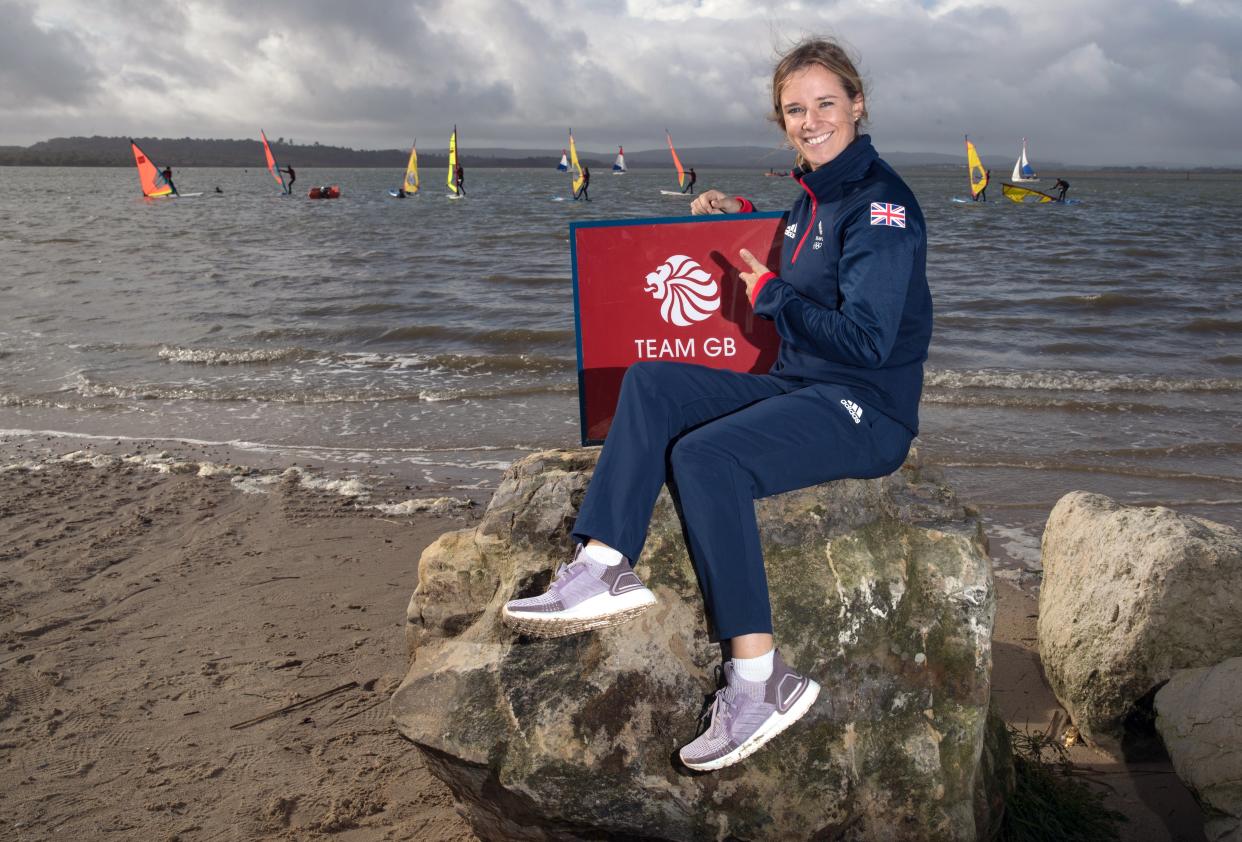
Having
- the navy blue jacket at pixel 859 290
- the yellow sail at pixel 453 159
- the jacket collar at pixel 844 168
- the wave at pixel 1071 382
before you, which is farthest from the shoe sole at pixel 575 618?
the yellow sail at pixel 453 159

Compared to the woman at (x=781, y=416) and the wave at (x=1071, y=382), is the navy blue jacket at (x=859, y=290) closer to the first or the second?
the woman at (x=781, y=416)

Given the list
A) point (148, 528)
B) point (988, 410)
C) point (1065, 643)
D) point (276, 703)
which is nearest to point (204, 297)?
point (148, 528)

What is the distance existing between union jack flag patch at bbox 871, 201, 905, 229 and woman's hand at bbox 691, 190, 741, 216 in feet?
3.53

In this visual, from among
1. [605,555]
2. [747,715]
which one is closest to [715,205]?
[605,555]

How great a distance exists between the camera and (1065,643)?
149 inches

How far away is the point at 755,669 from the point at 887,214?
131 cm

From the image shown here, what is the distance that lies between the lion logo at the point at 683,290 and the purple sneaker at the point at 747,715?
1694 millimetres

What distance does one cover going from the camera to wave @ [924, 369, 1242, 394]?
9.55 m

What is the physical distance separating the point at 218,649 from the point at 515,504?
1890mm

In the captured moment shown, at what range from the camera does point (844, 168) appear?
290cm

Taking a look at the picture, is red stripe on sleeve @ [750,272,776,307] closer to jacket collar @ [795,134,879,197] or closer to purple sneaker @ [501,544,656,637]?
jacket collar @ [795,134,879,197]

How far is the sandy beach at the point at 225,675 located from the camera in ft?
10.2

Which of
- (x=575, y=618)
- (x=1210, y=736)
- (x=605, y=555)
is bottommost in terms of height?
(x=1210, y=736)

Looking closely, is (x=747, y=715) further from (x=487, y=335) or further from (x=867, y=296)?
(x=487, y=335)
